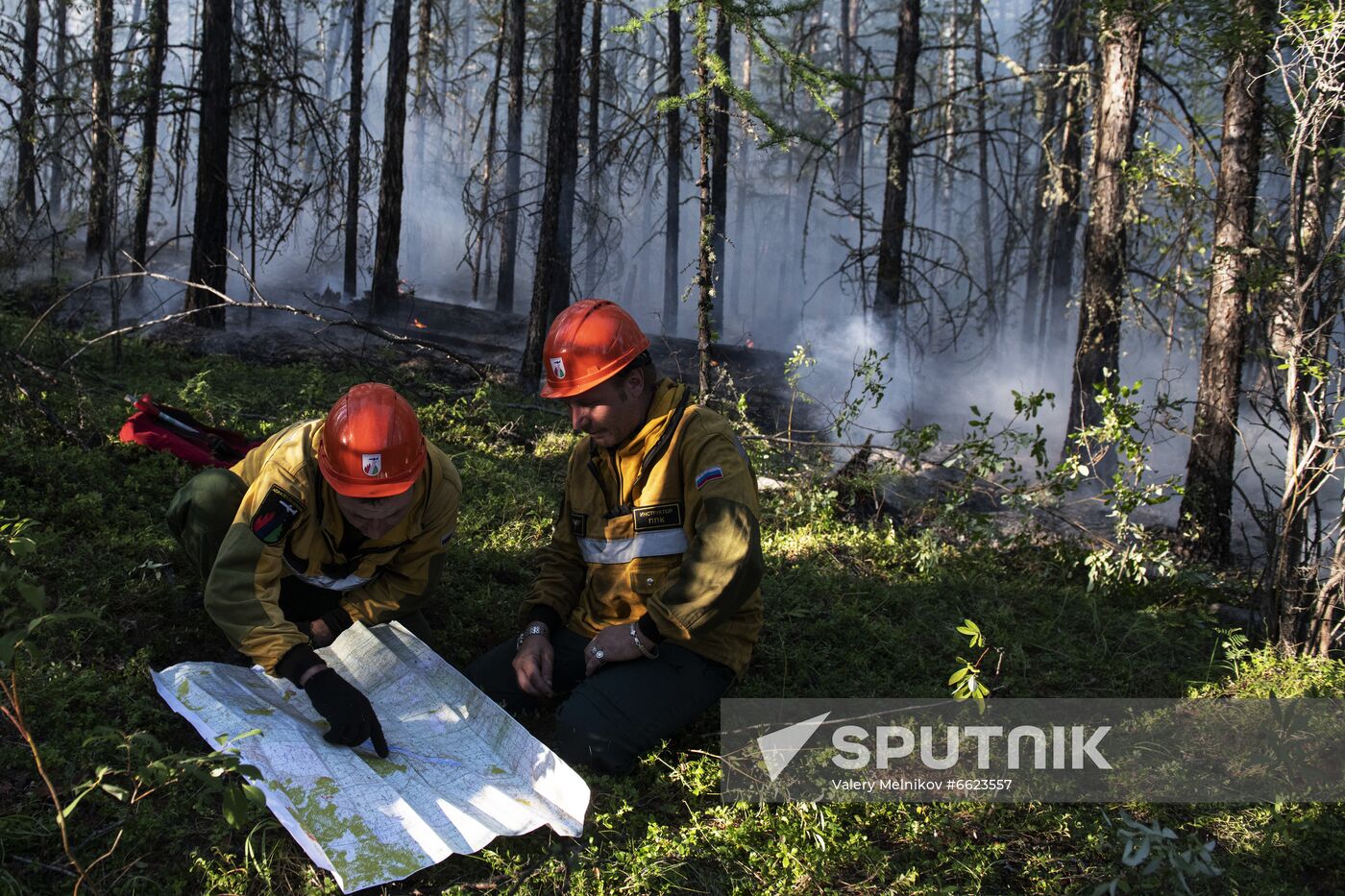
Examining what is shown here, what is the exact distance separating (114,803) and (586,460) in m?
1.96

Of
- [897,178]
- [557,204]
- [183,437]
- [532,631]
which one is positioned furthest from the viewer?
[897,178]

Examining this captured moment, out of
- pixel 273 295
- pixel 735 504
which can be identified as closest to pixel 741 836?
pixel 735 504

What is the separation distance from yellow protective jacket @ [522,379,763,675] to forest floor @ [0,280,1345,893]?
55 centimetres

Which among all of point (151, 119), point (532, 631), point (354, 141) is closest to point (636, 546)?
point (532, 631)

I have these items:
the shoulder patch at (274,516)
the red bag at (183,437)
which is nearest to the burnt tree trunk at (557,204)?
the red bag at (183,437)

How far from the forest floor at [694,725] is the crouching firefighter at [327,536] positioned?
400 millimetres

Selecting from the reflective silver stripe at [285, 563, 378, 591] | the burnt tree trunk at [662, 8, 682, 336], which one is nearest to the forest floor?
the reflective silver stripe at [285, 563, 378, 591]

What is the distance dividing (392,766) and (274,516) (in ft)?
3.24

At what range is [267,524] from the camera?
3.22m

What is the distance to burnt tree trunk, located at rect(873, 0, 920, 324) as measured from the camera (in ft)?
38.5

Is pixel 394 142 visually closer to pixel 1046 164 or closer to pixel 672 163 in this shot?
pixel 672 163

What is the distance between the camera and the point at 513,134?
712 inches

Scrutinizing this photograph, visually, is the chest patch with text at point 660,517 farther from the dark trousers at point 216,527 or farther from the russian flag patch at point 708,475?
the dark trousers at point 216,527

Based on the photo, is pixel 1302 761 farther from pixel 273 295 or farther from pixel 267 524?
pixel 273 295
